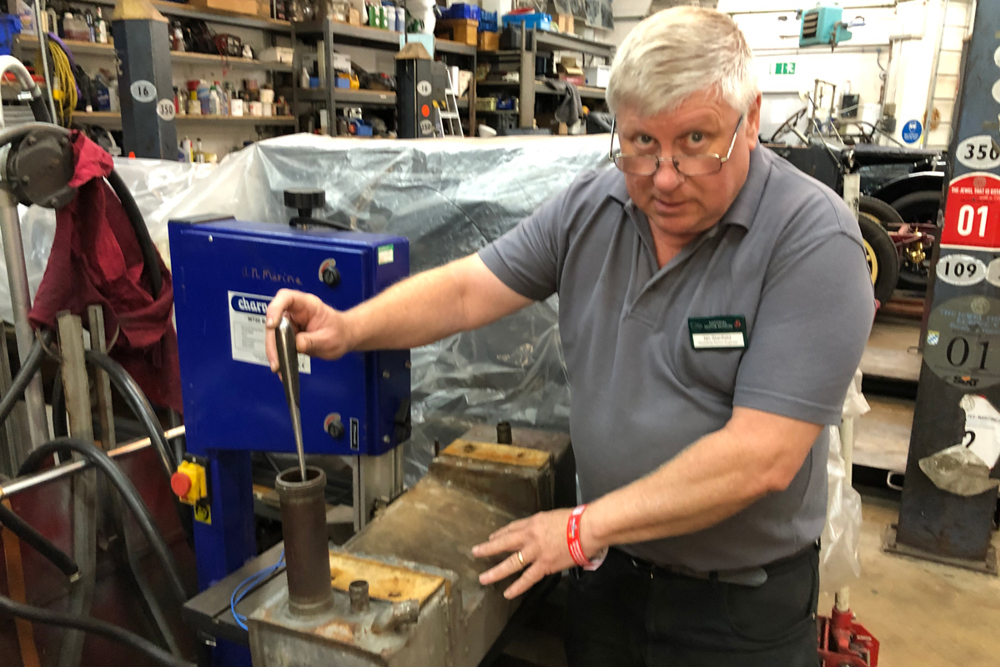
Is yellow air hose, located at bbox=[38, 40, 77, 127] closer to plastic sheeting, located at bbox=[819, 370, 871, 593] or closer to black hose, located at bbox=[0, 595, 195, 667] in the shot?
black hose, located at bbox=[0, 595, 195, 667]

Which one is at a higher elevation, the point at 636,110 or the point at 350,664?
the point at 636,110

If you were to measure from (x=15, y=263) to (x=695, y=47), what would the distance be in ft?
4.55

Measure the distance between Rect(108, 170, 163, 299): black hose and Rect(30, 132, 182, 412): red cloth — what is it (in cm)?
1

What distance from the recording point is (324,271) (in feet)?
3.60

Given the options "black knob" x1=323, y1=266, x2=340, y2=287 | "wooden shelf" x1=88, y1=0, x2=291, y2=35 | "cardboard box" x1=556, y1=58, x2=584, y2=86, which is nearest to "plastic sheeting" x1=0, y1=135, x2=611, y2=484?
"black knob" x1=323, y1=266, x2=340, y2=287

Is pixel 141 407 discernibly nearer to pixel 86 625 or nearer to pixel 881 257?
pixel 86 625

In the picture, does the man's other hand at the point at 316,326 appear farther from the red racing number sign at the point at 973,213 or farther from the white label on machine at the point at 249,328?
the red racing number sign at the point at 973,213

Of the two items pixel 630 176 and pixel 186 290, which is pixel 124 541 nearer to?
pixel 186 290

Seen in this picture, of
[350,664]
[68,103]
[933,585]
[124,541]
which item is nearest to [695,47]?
[350,664]

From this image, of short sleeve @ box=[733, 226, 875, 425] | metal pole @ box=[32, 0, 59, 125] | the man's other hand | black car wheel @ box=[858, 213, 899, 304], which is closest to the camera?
short sleeve @ box=[733, 226, 875, 425]

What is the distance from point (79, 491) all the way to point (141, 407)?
0.26 m

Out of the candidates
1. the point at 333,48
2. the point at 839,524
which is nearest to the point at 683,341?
the point at 839,524

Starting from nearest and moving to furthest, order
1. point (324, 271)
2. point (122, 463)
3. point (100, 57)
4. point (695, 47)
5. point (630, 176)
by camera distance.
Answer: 1. point (695, 47)
2. point (630, 176)
3. point (324, 271)
4. point (122, 463)
5. point (100, 57)

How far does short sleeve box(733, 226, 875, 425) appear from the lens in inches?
34.0
